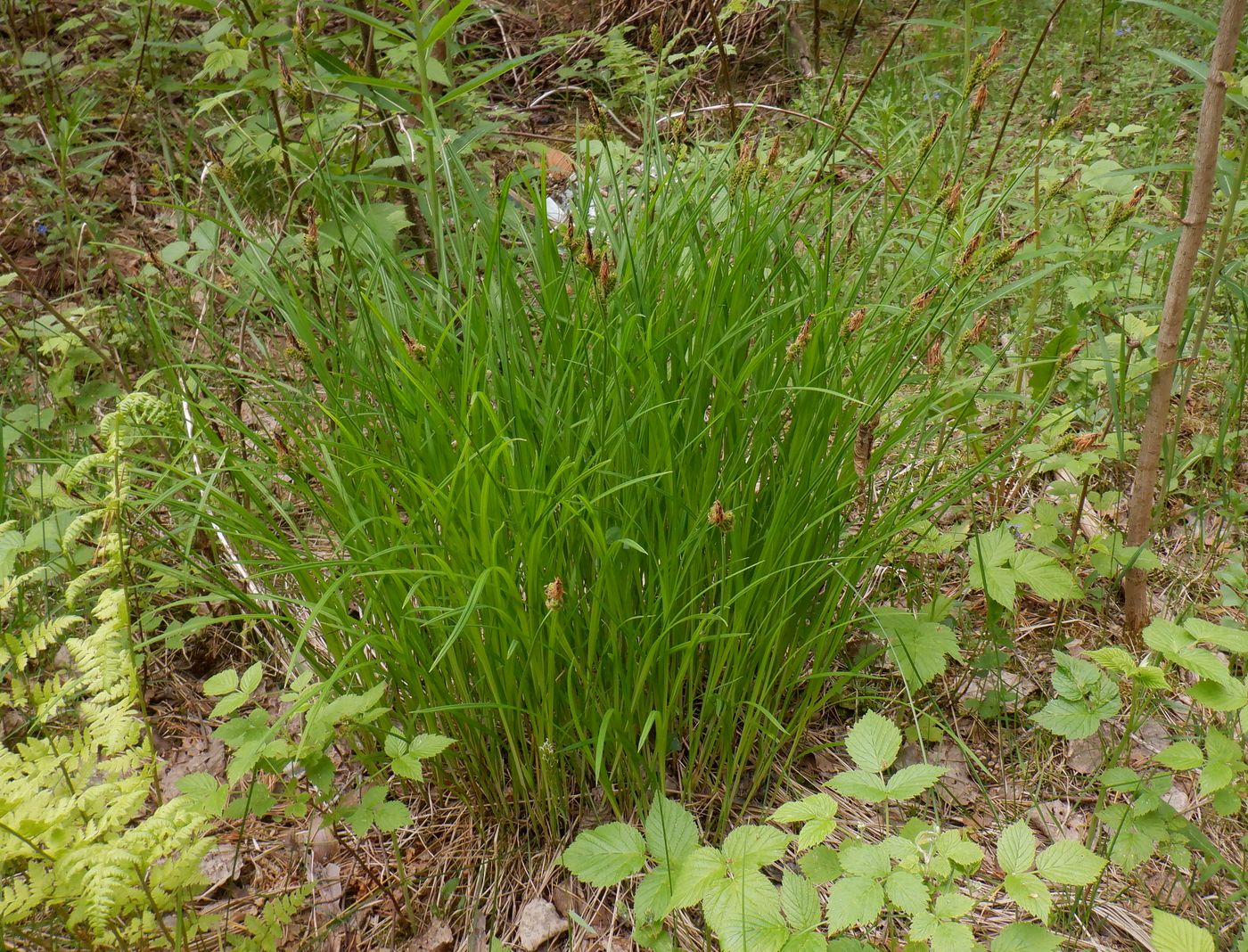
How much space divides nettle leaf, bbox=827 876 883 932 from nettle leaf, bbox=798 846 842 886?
10 centimetres

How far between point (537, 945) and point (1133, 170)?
1.63 m

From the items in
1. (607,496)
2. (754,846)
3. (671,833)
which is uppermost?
(607,496)

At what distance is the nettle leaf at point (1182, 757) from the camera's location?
48.1 inches

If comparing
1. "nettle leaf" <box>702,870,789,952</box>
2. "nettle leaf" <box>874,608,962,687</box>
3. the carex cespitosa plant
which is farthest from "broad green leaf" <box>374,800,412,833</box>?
"nettle leaf" <box>874,608,962,687</box>

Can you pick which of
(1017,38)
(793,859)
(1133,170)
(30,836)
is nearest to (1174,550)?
(1133,170)

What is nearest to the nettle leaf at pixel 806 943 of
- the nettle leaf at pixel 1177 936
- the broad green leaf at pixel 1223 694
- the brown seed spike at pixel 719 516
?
the nettle leaf at pixel 1177 936

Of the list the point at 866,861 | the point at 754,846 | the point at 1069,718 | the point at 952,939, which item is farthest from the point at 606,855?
the point at 1069,718

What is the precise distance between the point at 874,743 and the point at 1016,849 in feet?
0.69

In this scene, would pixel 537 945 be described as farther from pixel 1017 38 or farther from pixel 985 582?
pixel 1017 38

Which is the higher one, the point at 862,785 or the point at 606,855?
the point at 862,785

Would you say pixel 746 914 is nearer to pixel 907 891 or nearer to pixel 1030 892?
pixel 907 891

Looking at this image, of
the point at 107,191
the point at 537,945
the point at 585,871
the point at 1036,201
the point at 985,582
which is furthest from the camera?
the point at 107,191

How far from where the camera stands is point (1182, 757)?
123 centimetres

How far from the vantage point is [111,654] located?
1.20 meters
